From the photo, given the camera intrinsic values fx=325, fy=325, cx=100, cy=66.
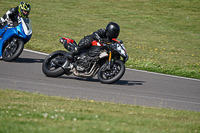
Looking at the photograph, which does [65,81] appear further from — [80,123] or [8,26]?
→ [80,123]

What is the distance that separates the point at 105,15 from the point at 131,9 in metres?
4.41

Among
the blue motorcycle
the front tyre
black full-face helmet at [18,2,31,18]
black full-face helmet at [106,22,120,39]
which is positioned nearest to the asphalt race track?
the front tyre

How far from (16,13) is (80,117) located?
24.0 feet

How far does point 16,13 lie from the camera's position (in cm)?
1123

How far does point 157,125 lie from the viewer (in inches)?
188

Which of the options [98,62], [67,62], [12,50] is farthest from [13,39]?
[98,62]

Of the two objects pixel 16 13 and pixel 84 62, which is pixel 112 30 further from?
pixel 16 13

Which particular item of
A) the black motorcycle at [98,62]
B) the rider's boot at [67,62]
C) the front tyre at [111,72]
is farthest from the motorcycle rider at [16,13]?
the front tyre at [111,72]

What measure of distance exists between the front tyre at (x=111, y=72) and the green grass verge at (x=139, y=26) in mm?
3872

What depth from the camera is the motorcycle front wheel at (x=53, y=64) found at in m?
9.12

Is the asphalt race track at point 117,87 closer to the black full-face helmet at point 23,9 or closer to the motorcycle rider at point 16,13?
the motorcycle rider at point 16,13

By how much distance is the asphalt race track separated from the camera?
7370mm

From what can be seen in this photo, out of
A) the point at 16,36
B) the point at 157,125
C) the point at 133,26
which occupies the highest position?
the point at 133,26

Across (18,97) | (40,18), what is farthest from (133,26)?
(18,97)
